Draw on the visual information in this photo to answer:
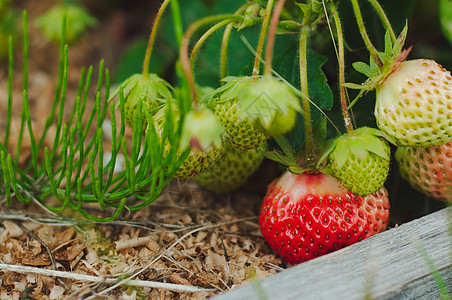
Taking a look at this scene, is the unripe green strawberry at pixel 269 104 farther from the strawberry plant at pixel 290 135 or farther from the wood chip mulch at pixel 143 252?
the wood chip mulch at pixel 143 252

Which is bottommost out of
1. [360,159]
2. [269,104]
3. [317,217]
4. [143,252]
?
[143,252]

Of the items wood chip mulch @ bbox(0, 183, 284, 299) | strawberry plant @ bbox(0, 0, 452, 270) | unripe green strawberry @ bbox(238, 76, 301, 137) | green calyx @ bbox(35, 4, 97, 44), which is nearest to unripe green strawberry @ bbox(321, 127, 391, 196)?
strawberry plant @ bbox(0, 0, 452, 270)

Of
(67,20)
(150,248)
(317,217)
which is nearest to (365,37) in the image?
(317,217)

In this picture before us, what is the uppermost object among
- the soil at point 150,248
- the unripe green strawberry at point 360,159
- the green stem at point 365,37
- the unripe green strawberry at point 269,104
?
the green stem at point 365,37

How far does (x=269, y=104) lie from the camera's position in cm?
72

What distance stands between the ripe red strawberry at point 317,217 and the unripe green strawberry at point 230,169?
141mm

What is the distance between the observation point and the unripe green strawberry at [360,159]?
2.65 ft

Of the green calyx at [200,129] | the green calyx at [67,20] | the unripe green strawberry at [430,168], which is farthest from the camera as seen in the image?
the green calyx at [67,20]

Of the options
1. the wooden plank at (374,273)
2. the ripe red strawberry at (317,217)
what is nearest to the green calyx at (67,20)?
the ripe red strawberry at (317,217)

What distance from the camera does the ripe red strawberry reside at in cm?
87

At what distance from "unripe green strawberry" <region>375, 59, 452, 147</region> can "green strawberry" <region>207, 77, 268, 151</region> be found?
0.21 metres

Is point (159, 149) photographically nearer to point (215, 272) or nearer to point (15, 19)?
point (215, 272)

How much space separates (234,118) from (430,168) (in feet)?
1.31

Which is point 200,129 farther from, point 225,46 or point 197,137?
point 225,46
